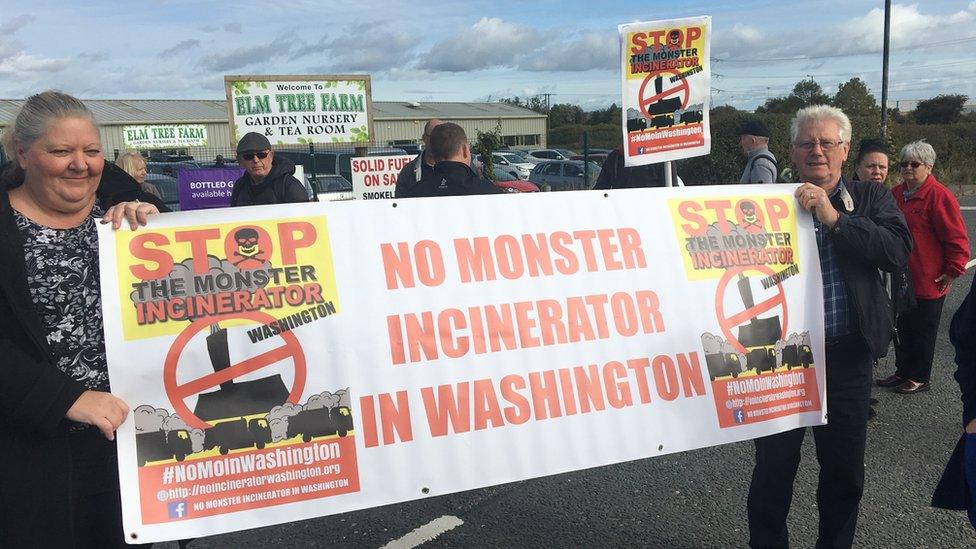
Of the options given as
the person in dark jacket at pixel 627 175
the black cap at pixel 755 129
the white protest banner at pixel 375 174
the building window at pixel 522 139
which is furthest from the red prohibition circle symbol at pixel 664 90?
the building window at pixel 522 139

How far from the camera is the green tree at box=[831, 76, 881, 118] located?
25031 millimetres

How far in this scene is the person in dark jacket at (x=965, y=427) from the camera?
256 cm

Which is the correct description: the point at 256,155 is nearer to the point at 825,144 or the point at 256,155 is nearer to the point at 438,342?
the point at 438,342

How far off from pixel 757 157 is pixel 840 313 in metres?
3.71

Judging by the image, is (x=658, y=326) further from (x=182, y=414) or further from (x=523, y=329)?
(x=182, y=414)

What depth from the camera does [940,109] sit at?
A: 161 feet

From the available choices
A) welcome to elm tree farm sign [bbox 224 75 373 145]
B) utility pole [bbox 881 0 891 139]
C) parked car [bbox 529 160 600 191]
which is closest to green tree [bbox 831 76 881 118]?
utility pole [bbox 881 0 891 139]

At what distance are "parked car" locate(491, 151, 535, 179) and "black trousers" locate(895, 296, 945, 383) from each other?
23.8 meters

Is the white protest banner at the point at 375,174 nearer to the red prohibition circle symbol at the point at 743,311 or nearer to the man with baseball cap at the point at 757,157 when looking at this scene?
the man with baseball cap at the point at 757,157

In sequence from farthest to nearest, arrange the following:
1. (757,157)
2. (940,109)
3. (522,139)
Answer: (522,139) < (940,109) < (757,157)

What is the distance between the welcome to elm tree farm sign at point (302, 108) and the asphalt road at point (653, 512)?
282 inches

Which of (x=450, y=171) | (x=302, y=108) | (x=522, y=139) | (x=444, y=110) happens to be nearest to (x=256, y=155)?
(x=450, y=171)

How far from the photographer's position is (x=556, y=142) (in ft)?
196

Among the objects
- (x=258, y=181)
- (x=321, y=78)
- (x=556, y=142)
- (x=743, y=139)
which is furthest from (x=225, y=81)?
Answer: (x=556, y=142)
